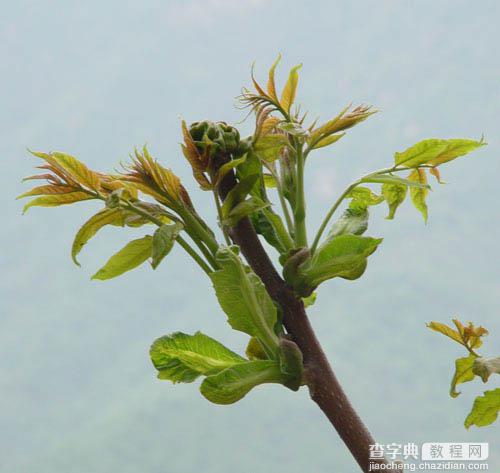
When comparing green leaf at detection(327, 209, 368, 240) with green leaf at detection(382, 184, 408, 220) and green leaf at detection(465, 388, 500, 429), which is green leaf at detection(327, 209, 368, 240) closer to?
green leaf at detection(382, 184, 408, 220)

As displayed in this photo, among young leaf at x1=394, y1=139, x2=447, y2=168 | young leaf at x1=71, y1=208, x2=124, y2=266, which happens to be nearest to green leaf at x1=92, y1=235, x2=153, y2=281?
young leaf at x1=71, y1=208, x2=124, y2=266

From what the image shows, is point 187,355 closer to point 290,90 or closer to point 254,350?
point 254,350

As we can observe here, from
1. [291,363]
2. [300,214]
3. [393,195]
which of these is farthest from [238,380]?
[393,195]

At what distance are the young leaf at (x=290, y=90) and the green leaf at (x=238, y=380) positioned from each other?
218 millimetres

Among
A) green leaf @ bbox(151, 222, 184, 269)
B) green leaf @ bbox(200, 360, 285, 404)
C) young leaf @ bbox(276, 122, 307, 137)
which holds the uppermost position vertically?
young leaf @ bbox(276, 122, 307, 137)

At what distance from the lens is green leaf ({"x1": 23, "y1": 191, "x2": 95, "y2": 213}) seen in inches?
22.4

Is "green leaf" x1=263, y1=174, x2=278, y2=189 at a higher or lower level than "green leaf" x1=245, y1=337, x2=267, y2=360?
higher

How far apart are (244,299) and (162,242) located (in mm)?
73

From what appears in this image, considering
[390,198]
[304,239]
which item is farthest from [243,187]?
[390,198]

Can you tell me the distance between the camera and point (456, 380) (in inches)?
25.2

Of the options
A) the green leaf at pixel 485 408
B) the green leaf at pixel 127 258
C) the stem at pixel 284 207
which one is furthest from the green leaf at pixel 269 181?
the green leaf at pixel 485 408

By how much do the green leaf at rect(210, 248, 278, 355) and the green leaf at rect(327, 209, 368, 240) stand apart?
116mm

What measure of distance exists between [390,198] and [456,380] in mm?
176

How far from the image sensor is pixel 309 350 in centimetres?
56
